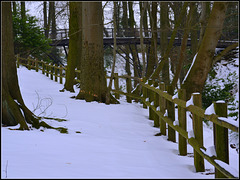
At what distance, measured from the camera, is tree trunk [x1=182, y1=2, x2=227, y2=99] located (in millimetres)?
8453

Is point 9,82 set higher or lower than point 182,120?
higher

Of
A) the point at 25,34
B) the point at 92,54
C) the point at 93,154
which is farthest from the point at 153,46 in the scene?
the point at 93,154

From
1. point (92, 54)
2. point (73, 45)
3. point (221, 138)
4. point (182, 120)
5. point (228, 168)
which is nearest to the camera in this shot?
point (228, 168)

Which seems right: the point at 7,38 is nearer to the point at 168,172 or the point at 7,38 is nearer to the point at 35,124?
the point at 35,124

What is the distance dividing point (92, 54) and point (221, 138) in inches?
305

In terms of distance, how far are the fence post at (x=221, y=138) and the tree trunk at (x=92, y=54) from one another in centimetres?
734

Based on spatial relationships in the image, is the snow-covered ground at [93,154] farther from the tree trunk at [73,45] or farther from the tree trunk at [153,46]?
the tree trunk at [153,46]

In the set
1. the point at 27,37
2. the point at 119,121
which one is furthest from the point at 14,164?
the point at 27,37

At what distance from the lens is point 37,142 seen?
4.65m

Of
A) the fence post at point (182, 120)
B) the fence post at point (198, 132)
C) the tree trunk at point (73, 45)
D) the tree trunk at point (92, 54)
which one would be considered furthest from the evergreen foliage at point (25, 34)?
the fence post at point (198, 132)

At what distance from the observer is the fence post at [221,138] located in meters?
3.46

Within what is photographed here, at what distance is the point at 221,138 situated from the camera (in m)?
3.49

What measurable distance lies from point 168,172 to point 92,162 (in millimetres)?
931

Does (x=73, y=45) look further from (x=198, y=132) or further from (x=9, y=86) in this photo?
(x=198, y=132)
